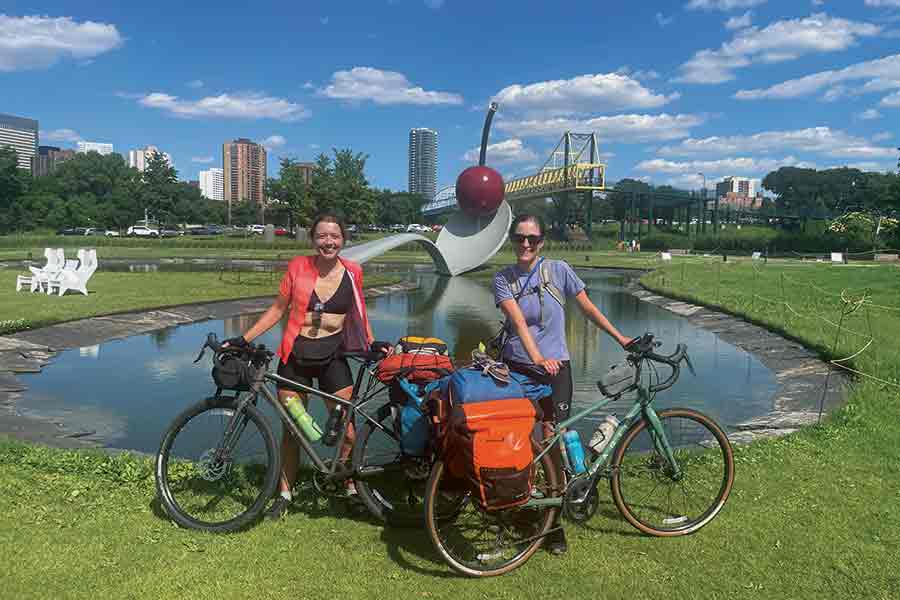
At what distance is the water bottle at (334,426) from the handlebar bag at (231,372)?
499 millimetres

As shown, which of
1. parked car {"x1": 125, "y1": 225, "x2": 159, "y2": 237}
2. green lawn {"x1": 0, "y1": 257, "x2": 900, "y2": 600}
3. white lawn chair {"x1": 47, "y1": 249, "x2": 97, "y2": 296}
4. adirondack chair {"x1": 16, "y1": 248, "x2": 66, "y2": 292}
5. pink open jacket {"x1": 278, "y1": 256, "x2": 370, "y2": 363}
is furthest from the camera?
parked car {"x1": 125, "y1": 225, "x2": 159, "y2": 237}

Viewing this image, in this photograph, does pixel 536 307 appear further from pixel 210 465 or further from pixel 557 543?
pixel 210 465

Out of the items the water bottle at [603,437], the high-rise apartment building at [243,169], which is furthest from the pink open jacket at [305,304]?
the high-rise apartment building at [243,169]

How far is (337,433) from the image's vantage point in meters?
3.82

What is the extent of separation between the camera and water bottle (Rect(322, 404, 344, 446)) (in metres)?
3.81

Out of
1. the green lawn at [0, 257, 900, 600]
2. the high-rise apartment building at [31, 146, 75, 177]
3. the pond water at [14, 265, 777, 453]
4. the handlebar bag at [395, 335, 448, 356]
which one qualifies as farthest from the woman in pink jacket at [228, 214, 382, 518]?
the high-rise apartment building at [31, 146, 75, 177]

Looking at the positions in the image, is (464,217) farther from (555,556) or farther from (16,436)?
(555,556)

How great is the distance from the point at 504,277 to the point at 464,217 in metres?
28.6

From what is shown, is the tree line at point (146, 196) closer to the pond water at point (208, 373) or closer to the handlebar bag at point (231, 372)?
the pond water at point (208, 373)

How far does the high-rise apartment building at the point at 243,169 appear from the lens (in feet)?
479

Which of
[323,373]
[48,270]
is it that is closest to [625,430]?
[323,373]

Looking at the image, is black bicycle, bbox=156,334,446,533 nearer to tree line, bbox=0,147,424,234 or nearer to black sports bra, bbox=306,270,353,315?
black sports bra, bbox=306,270,353,315

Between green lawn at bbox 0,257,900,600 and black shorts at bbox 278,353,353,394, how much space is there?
74 cm

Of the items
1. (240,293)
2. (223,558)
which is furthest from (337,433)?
(240,293)
